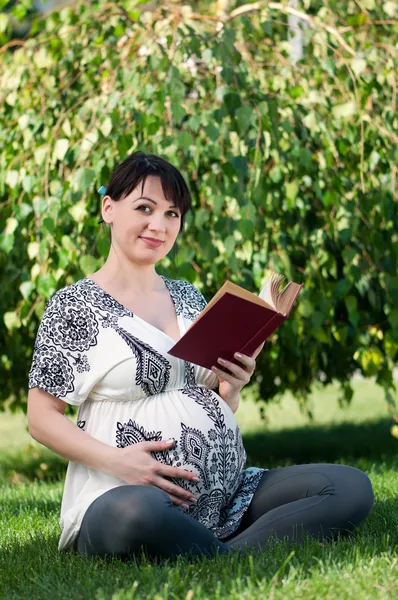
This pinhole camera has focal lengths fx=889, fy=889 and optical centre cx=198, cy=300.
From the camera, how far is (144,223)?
2391mm

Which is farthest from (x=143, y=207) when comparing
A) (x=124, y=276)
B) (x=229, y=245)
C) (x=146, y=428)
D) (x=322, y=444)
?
(x=322, y=444)

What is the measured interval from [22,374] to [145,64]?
1.79 metres

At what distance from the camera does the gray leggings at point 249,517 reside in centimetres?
210

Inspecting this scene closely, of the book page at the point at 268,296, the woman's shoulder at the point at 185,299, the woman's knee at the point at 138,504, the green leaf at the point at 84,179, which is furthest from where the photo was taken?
the green leaf at the point at 84,179

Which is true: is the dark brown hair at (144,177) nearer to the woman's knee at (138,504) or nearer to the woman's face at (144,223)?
the woman's face at (144,223)

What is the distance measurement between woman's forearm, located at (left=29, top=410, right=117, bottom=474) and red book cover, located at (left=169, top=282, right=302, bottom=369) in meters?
0.30

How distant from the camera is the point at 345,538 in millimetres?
2348

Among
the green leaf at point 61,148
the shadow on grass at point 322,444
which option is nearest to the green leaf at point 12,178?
the green leaf at point 61,148

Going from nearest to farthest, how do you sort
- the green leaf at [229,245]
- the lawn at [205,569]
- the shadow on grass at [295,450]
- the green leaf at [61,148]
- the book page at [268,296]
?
the lawn at [205,569] → the book page at [268,296] → the green leaf at [229,245] → the green leaf at [61,148] → the shadow on grass at [295,450]

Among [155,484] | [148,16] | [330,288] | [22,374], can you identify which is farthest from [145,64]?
[155,484]

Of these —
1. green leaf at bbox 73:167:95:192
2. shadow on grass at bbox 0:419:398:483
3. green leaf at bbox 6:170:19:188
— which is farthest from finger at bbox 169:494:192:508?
shadow on grass at bbox 0:419:398:483

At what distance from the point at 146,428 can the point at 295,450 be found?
3560mm

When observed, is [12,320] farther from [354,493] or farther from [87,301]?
[354,493]

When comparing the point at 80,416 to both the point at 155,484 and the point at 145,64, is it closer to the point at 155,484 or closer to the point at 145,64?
the point at 155,484
